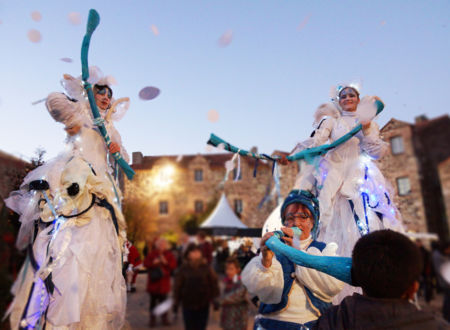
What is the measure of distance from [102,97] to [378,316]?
103 inches

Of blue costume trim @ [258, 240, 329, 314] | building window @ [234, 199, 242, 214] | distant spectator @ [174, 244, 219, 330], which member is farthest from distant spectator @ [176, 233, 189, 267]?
building window @ [234, 199, 242, 214]

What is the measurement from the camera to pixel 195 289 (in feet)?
20.1

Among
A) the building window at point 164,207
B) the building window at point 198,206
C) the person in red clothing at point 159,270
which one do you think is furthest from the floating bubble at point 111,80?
the building window at point 198,206

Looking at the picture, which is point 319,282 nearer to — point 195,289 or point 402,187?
point 402,187

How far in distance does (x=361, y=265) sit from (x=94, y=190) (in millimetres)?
1990

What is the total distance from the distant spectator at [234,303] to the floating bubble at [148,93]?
143 inches

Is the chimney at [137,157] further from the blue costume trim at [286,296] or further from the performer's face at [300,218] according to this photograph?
the blue costume trim at [286,296]

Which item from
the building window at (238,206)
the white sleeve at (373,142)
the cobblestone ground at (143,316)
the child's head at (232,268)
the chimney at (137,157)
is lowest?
the cobblestone ground at (143,316)

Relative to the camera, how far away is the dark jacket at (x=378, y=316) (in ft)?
4.28

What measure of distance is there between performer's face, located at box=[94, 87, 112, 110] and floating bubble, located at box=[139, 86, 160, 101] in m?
0.30

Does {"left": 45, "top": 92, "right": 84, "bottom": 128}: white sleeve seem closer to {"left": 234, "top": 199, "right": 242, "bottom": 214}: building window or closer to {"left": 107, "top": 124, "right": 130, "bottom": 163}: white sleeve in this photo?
{"left": 107, "top": 124, "right": 130, "bottom": 163}: white sleeve

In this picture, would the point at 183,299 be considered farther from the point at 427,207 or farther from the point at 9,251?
the point at 427,207

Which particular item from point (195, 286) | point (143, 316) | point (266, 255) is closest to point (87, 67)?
point (266, 255)

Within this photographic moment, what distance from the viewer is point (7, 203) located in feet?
8.31
